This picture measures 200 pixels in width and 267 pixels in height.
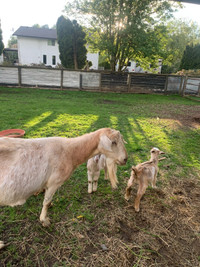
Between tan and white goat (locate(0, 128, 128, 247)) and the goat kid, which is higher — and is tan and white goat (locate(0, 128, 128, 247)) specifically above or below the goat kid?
above

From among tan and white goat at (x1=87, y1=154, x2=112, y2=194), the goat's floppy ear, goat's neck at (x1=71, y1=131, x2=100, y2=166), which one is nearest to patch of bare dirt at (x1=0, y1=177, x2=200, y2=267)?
tan and white goat at (x1=87, y1=154, x2=112, y2=194)

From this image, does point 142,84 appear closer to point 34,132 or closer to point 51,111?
point 51,111

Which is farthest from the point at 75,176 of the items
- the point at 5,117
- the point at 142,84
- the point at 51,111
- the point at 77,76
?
the point at 142,84

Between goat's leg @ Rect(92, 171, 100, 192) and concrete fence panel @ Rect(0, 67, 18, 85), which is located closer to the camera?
goat's leg @ Rect(92, 171, 100, 192)

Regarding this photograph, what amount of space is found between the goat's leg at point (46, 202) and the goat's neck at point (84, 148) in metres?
0.51

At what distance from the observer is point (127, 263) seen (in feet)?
8.26

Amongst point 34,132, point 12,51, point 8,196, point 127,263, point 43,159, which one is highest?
point 12,51

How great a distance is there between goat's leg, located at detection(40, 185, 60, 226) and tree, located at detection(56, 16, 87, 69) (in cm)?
2295

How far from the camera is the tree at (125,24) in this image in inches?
670

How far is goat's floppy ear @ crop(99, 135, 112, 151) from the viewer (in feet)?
8.71

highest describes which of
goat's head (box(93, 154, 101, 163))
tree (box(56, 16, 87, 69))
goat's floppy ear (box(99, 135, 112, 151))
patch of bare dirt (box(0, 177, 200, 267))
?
tree (box(56, 16, 87, 69))

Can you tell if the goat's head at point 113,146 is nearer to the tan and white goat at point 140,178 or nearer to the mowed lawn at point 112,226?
the tan and white goat at point 140,178

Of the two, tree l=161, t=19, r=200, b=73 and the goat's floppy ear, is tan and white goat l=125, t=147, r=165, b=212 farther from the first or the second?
tree l=161, t=19, r=200, b=73

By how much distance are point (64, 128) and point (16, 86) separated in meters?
11.8
